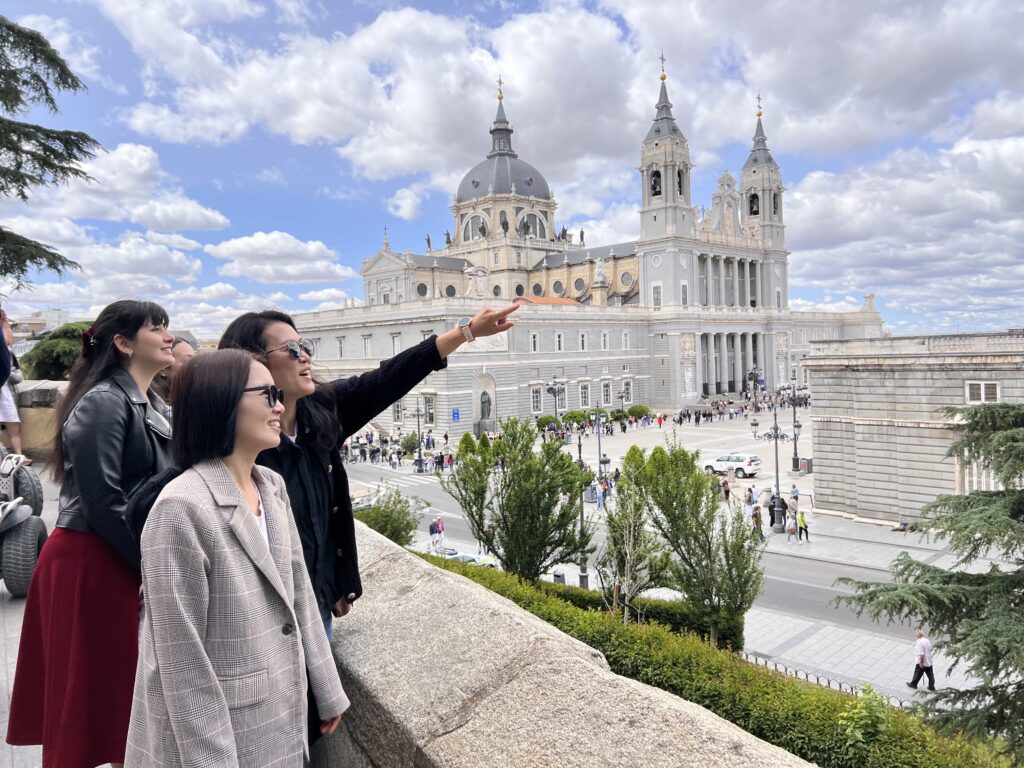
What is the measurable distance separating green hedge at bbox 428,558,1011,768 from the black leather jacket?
5.57 m

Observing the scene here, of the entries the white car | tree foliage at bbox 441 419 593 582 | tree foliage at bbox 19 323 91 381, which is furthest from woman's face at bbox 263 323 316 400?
the white car

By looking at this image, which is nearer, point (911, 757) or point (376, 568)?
point (376, 568)

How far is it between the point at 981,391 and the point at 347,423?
22.7 metres

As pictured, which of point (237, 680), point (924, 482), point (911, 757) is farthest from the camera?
point (924, 482)

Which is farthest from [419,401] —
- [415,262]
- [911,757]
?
[911,757]

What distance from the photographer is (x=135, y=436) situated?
3.25 meters

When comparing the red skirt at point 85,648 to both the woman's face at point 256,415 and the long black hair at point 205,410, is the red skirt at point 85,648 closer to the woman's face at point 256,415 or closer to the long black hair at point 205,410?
the long black hair at point 205,410

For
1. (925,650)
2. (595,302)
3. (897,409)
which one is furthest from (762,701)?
(595,302)

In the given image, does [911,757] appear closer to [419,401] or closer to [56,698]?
[56,698]

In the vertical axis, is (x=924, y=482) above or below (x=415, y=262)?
below

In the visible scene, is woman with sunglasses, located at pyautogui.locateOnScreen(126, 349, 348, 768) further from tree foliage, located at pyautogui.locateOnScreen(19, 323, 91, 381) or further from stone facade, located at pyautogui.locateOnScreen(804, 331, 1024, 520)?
stone facade, located at pyautogui.locateOnScreen(804, 331, 1024, 520)

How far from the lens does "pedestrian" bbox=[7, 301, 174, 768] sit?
2873 millimetres

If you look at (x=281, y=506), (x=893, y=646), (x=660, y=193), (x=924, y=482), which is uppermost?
(x=660, y=193)

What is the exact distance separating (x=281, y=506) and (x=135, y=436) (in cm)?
108
